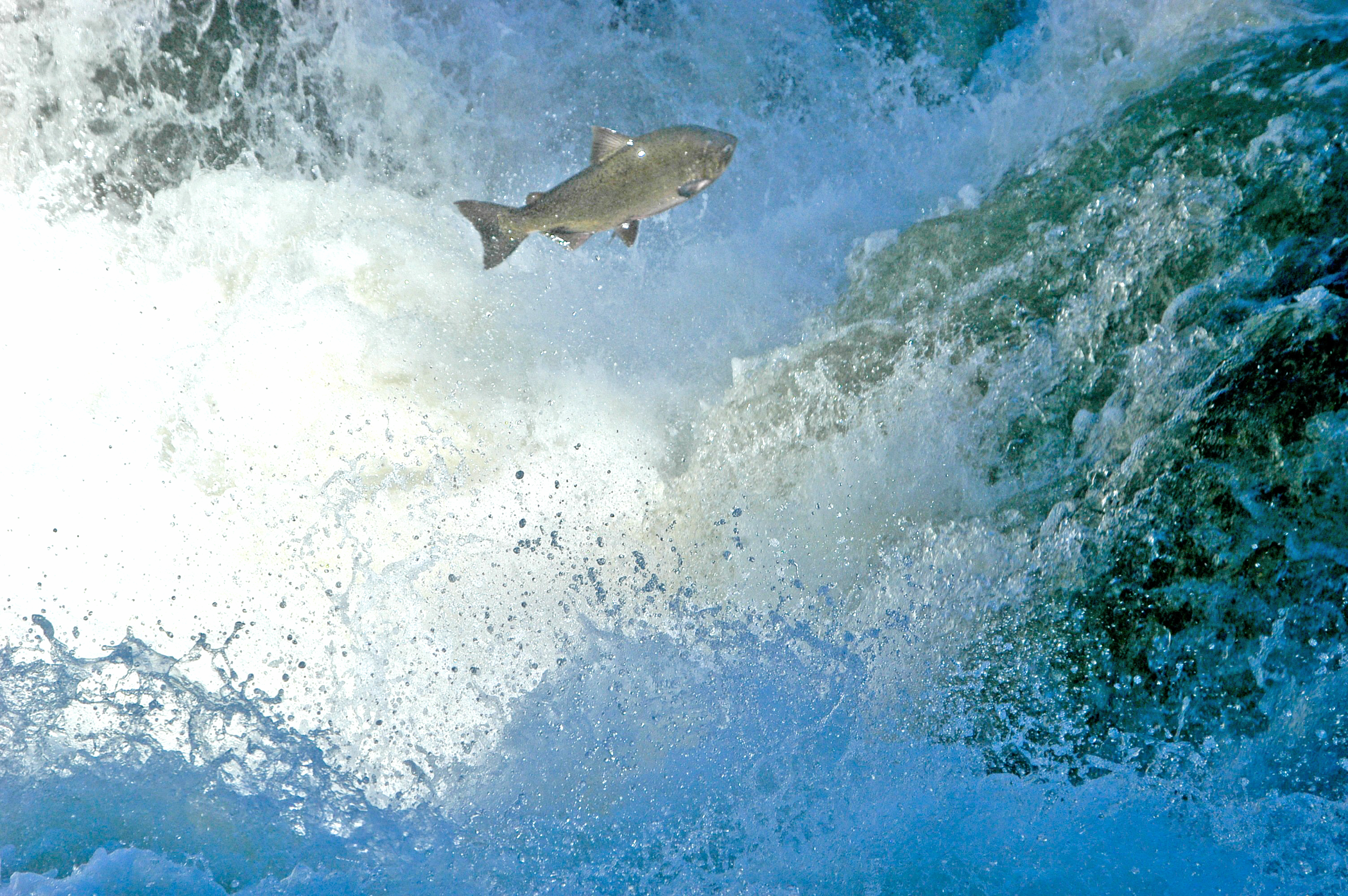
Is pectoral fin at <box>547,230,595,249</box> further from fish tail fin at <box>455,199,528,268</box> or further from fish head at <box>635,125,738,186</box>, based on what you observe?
fish head at <box>635,125,738,186</box>

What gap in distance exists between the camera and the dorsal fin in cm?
222

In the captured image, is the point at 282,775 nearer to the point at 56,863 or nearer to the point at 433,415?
the point at 56,863

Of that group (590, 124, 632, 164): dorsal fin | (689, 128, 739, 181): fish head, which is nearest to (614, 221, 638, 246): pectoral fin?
(590, 124, 632, 164): dorsal fin

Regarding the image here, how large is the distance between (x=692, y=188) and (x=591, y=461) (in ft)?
4.92

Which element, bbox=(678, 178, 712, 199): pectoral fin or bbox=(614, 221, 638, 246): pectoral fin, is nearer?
bbox=(678, 178, 712, 199): pectoral fin

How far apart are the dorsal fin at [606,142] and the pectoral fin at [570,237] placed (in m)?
0.23

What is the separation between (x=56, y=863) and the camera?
11.8 ft

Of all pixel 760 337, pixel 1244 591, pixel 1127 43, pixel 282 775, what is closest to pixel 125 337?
pixel 282 775

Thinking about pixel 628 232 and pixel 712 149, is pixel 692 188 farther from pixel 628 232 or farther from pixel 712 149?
pixel 628 232

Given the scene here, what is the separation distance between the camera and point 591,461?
132 inches

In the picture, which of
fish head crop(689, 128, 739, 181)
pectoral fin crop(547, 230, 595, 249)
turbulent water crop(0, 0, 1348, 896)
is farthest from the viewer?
turbulent water crop(0, 0, 1348, 896)

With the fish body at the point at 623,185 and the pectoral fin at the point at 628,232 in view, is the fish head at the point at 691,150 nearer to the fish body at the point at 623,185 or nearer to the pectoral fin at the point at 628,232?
the fish body at the point at 623,185

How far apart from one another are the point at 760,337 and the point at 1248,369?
5.66 feet

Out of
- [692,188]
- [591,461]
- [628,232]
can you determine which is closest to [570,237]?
[628,232]
